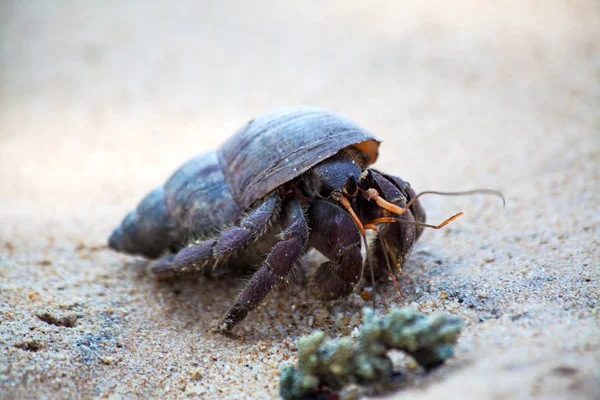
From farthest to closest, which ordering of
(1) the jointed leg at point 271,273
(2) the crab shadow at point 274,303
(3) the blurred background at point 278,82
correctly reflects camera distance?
(3) the blurred background at point 278,82
(2) the crab shadow at point 274,303
(1) the jointed leg at point 271,273

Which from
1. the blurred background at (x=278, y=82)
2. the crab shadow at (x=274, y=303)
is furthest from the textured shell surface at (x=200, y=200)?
the blurred background at (x=278, y=82)

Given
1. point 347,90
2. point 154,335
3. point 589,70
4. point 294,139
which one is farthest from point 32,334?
point 589,70

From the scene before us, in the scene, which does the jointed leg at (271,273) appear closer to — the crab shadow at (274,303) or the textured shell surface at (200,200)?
the crab shadow at (274,303)

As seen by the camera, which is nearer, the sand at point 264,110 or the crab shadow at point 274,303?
the sand at point 264,110

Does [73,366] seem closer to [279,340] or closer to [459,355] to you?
[279,340]

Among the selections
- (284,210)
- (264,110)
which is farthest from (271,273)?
(264,110)

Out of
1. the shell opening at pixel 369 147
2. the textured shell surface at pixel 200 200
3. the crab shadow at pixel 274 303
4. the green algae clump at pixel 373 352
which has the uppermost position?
the shell opening at pixel 369 147

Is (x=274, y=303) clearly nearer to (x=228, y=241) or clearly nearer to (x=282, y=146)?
(x=228, y=241)
